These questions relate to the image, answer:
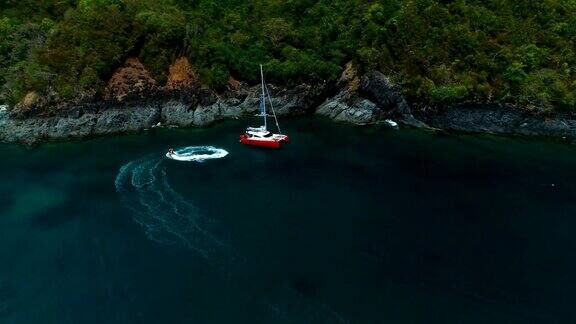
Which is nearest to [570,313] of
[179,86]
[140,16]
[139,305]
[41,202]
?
[139,305]

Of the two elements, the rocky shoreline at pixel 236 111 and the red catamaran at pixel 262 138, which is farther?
the rocky shoreline at pixel 236 111

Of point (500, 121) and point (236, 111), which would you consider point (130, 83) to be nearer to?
point (236, 111)

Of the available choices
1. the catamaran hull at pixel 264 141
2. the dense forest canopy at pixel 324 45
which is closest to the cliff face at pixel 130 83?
the dense forest canopy at pixel 324 45

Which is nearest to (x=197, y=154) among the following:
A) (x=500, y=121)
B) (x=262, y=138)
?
(x=262, y=138)

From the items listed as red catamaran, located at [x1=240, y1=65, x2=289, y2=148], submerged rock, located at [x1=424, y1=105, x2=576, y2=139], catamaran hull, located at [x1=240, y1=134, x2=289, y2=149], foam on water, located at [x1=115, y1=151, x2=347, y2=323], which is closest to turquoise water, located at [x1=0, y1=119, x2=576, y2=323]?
foam on water, located at [x1=115, y1=151, x2=347, y2=323]

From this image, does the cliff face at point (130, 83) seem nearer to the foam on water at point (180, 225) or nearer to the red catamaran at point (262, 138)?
the foam on water at point (180, 225)

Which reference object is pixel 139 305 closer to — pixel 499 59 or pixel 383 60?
pixel 383 60
